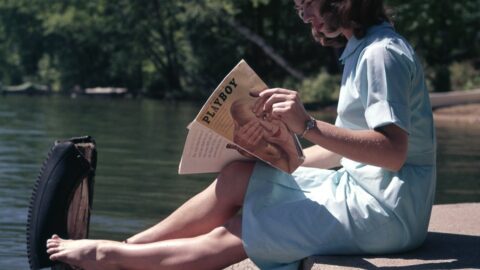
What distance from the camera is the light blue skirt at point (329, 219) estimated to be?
12.0ft

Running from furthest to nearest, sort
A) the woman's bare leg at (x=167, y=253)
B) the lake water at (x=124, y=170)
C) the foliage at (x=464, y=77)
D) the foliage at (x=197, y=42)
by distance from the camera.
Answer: the foliage at (x=197, y=42) < the foliage at (x=464, y=77) < the lake water at (x=124, y=170) < the woman's bare leg at (x=167, y=253)

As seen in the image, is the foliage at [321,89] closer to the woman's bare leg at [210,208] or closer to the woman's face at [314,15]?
the woman's bare leg at [210,208]

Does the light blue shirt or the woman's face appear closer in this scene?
the light blue shirt

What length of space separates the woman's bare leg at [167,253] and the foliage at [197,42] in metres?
24.9

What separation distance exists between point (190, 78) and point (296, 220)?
35.5 m

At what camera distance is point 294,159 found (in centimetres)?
375

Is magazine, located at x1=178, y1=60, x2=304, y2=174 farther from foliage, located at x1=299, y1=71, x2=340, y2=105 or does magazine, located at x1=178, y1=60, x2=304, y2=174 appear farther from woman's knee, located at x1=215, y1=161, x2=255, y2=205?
foliage, located at x1=299, y1=71, x2=340, y2=105

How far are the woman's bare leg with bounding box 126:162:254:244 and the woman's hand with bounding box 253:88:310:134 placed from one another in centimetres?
34

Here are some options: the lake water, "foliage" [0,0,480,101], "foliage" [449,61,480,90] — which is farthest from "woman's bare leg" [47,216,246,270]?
"foliage" [0,0,480,101]

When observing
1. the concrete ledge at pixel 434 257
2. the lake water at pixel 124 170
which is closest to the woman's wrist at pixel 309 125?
the concrete ledge at pixel 434 257

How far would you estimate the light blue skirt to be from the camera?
3.65 m

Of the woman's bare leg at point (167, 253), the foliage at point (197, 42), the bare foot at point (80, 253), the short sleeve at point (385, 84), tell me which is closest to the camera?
the short sleeve at point (385, 84)

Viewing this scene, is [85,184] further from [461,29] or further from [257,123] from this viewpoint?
[461,29]

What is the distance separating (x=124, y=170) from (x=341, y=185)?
281 inches
